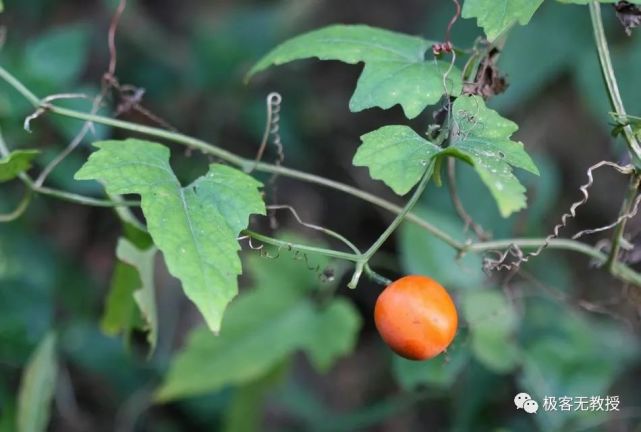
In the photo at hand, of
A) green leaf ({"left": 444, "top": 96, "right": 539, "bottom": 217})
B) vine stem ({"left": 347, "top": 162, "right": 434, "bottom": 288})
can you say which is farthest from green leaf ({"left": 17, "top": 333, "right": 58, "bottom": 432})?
green leaf ({"left": 444, "top": 96, "right": 539, "bottom": 217})

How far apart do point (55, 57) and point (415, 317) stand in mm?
1128

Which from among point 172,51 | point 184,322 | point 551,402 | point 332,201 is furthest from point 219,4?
point 551,402

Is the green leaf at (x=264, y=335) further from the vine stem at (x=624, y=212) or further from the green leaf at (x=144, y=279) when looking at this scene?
the vine stem at (x=624, y=212)

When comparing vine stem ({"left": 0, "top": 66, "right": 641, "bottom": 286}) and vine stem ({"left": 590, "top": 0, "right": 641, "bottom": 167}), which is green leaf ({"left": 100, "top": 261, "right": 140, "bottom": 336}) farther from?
vine stem ({"left": 590, "top": 0, "right": 641, "bottom": 167})

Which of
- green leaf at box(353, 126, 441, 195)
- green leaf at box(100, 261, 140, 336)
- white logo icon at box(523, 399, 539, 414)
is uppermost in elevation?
green leaf at box(353, 126, 441, 195)

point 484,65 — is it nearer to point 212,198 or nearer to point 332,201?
point 212,198

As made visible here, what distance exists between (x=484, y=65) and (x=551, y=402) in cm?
72

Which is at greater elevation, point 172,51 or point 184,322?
point 172,51

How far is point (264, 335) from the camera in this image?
1543mm

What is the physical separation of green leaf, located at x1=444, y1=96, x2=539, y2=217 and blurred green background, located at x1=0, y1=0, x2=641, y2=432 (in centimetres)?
43

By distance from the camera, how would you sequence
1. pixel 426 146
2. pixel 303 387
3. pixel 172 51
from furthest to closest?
1. pixel 172 51
2. pixel 303 387
3. pixel 426 146

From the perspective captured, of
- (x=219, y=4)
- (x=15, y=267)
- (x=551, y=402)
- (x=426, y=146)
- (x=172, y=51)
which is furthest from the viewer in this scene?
(x=219, y=4)

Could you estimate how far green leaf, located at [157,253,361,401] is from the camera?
1489 millimetres

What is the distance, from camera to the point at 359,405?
2213 millimetres
